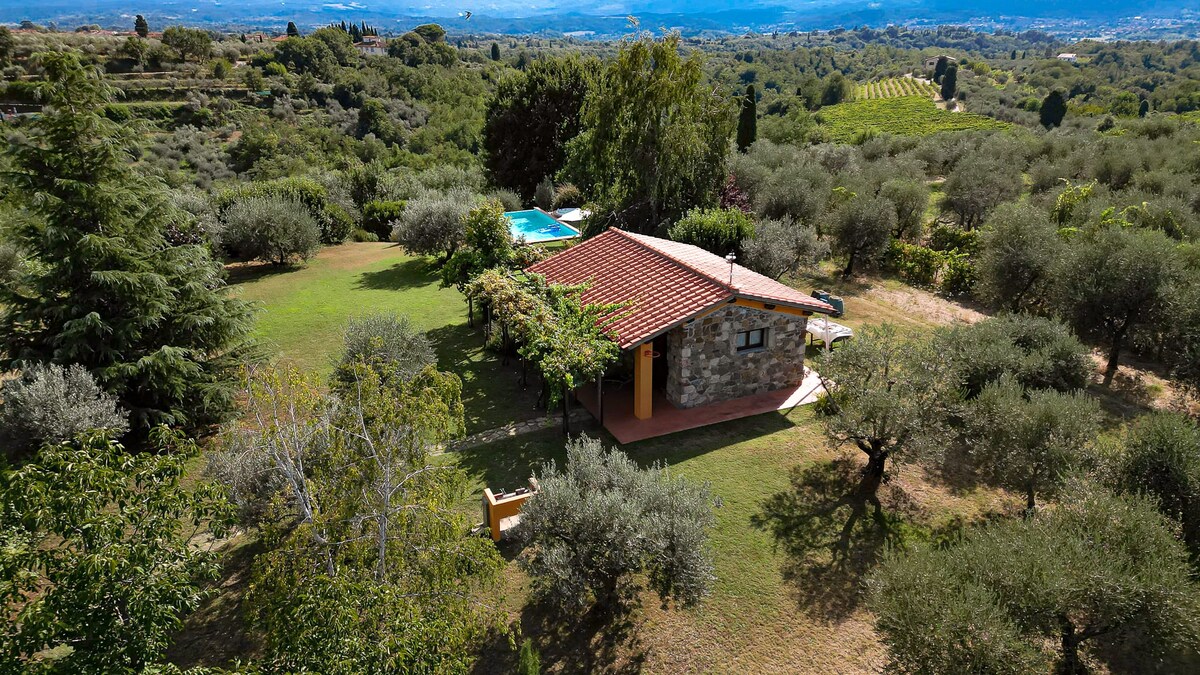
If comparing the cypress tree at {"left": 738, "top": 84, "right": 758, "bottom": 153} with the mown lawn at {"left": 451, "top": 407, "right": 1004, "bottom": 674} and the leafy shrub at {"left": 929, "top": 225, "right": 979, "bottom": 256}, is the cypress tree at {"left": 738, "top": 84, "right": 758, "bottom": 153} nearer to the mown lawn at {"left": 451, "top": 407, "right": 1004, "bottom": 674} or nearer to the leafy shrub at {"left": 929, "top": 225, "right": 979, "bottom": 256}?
the leafy shrub at {"left": 929, "top": 225, "right": 979, "bottom": 256}

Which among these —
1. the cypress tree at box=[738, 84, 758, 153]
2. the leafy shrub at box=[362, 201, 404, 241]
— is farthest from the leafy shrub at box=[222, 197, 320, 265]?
the cypress tree at box=[738, 84, 758, 153]

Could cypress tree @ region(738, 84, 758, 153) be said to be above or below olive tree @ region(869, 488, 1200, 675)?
above

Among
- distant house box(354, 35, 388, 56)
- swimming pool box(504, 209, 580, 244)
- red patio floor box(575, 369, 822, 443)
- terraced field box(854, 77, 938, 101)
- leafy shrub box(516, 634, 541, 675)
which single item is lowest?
red patio floor box(575, 369, 822, 443)

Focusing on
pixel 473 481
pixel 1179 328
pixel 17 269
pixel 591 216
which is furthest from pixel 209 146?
pixel 1179 328

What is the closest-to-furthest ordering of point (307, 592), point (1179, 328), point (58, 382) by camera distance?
point (307, 592) → point (58, 382) → point (1179, 328)

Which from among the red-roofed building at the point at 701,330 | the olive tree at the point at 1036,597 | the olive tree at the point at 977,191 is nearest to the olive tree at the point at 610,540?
the olive tree at the point at 1036,597

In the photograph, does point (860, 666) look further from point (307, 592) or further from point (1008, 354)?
point (1008, 354)

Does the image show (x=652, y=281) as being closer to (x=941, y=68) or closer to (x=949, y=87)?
(x=949, y=87)

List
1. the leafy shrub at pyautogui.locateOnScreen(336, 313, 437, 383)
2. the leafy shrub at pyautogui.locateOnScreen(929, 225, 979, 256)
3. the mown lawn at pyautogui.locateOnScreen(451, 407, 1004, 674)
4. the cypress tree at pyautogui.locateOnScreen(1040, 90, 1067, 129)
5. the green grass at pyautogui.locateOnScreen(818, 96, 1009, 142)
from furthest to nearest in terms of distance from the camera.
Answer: the green grass at pyautogui.locateOnScreen(818, 96, 1009, 142) < the cypress tree at pyautogui.locateOnScreen(1040, 90, 1067, 129) < the leafy shrub at pyautogui.locateOnScreen(929, 225, 979, 256) < the leafy shrub at pyautogui.locateOnScreen(336, 313, 437, 383) < the mown lawn at pyautogui.locateOnScreen(451, 407, 1004, 674)
